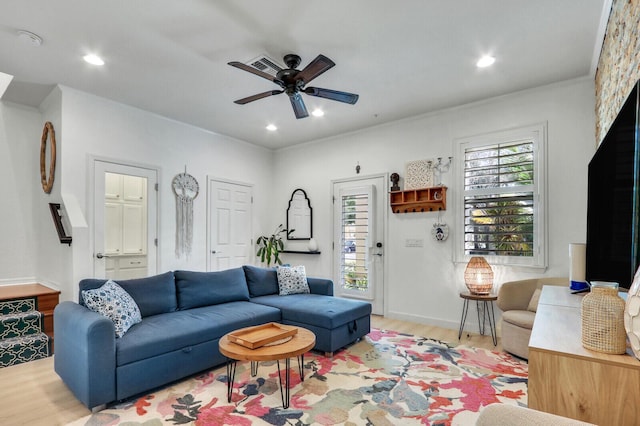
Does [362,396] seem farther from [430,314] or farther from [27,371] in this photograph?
[27,371]

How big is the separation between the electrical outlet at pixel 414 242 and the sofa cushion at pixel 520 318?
4.55 ft

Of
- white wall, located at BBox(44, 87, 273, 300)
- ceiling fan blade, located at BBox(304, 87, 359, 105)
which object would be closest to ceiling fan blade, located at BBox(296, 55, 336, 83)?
ceiling fan blade, located at BBox(304, 87, 359, 105)

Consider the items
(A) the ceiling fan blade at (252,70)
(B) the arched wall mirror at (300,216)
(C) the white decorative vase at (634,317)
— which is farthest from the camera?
(B) the arched wall mirror at (300,216)

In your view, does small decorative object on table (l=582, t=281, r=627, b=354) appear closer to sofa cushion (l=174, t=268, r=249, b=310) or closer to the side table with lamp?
the side table with lamp

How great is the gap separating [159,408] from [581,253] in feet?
11.2

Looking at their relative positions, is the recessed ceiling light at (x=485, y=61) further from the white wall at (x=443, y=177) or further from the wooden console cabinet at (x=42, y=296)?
the wooden console cabinet at (x=42, y=296)

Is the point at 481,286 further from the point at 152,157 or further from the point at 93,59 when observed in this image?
the point at 93,59

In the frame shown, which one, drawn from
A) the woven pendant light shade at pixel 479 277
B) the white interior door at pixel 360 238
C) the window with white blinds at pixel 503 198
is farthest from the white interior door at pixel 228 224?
the woven pendant light shade at pixel 479 277

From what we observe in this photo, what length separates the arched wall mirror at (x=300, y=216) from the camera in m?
5.88

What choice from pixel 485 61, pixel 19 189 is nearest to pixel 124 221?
pixel 19 189

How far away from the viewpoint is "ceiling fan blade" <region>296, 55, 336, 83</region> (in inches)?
98.5

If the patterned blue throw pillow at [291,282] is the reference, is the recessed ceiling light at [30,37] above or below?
above

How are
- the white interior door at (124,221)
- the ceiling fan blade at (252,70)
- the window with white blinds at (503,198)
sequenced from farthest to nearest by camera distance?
the white interior door at (124,221), the window with white blinds at (503,198), the ceiling fan blade at (252,70)

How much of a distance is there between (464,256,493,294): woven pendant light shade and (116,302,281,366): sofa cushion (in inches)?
86.4
